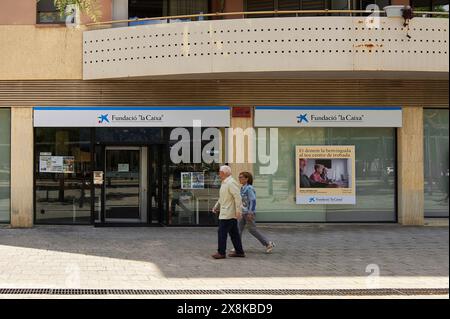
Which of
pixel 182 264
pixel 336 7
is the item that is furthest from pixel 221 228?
pixel 336 7

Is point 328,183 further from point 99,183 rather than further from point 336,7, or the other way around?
point 99,183

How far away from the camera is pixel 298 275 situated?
9.02 m

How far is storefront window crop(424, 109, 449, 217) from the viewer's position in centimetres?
1554

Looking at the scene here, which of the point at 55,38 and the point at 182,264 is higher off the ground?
the point at 55,38

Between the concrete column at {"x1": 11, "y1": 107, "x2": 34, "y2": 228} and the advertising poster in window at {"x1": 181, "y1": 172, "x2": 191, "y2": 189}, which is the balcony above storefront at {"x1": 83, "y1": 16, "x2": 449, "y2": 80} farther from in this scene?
the concrete column at {"x1": 11, "y1": 107, "x2": 34, "y2": 228}

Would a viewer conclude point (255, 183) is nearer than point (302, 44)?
No

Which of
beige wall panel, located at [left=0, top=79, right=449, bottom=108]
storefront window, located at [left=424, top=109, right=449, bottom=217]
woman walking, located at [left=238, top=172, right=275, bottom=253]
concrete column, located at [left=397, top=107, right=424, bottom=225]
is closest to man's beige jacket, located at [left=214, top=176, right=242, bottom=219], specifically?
woman walking, located at [left=238, top=172, right=275, bottom=253]

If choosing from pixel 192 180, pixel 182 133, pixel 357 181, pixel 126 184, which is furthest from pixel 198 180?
pixel 357 181

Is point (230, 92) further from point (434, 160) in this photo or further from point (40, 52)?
point (434, 160)

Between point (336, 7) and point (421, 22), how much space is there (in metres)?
2.93

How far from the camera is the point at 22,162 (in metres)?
14.9

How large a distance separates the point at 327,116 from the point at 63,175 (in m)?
7.16

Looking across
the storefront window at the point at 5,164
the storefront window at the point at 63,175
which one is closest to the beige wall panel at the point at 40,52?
the storefront window at the point at 5,164

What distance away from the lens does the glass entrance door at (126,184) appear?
15266 mm
